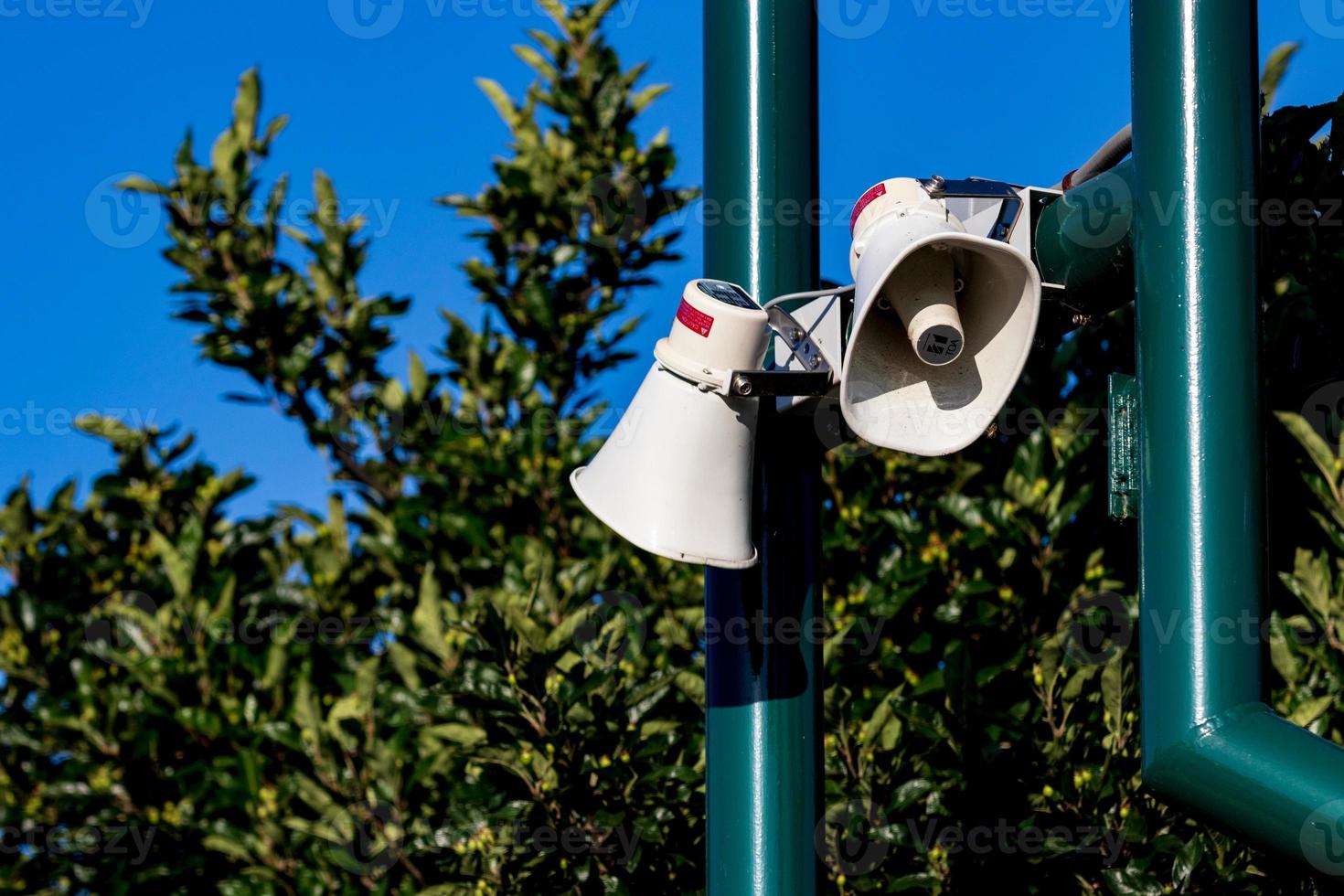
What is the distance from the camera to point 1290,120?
2703 millimetres

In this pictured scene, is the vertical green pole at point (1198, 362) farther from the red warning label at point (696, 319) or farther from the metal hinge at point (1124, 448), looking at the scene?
the red warning label at point (696, 319)

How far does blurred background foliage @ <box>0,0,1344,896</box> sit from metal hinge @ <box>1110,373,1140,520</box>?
37cm

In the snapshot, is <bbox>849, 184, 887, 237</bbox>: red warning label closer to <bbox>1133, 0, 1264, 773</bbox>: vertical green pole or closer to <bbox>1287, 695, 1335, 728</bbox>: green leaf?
<bbox>1133, 0, 1264, 773</bbox>: vertical green pole

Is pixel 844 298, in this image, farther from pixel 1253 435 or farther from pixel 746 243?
pixel 1253 435

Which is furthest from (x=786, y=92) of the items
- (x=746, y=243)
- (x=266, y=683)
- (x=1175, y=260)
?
(x=266, y=683)

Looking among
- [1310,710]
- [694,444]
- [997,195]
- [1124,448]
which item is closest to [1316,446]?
[1310,710]

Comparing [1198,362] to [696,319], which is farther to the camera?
[696,319]

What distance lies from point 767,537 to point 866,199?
0.51 meters

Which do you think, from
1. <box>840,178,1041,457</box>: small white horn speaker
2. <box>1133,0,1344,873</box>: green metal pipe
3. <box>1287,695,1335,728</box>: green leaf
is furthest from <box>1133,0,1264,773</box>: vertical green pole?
<box>1287,695,1335,728</box>: green leaf

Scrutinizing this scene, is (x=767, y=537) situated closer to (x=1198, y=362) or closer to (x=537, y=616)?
(x=1198, y=362)

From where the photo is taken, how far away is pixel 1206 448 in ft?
6.26

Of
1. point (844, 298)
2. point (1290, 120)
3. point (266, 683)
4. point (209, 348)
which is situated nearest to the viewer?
point (844, 298)

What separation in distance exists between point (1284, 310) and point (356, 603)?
244cm

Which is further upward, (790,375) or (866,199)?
(866,199)
